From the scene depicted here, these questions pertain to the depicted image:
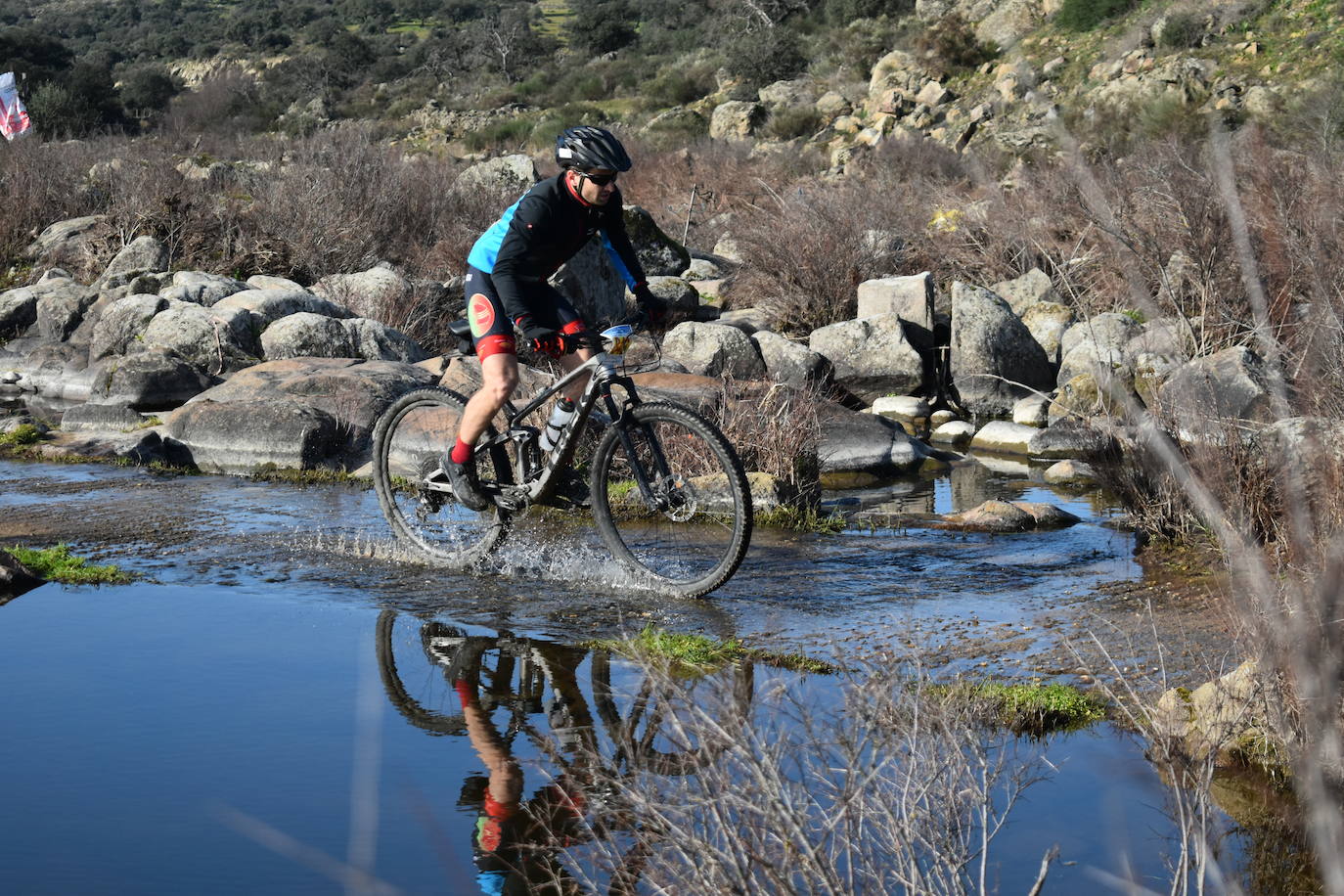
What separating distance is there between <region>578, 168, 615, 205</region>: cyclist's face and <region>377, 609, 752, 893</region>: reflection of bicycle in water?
7.17 feet

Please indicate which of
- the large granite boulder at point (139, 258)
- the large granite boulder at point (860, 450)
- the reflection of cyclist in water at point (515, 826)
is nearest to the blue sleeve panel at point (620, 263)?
the reflection of cyclist in water at point (515, 826)

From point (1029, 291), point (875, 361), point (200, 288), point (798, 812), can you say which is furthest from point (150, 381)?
point (798, 812)

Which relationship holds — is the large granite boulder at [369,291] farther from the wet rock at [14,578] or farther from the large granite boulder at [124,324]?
the wet rock at [14,578]

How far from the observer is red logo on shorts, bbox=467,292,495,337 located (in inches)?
278

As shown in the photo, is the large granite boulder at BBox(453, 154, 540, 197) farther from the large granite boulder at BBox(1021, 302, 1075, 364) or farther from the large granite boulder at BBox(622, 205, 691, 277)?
the large granite boulder at BBox(1021, 302, 1075, 364)

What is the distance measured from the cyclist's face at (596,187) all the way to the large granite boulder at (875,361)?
8.33m

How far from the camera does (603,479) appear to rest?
7.18 m

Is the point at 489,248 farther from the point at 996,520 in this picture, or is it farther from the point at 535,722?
the point at 996,520

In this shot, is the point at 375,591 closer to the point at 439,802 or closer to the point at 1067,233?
the point at 439,802

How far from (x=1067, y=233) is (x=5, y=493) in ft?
48.1

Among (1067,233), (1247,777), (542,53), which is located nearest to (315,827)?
(1247,777)

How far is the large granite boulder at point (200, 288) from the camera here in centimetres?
1634

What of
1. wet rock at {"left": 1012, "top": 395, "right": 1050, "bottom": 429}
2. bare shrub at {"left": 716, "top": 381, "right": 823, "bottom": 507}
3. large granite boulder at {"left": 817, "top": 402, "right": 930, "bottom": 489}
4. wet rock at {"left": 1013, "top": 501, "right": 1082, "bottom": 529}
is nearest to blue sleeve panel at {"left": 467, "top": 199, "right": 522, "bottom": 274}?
bare shrub at {"left": 716, "top": 381, "right": 823, "bottom": 507}

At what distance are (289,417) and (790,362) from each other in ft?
17.8
